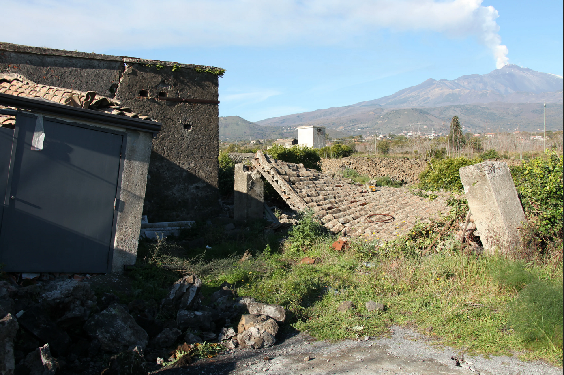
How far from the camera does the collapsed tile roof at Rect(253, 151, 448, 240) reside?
33.3 ft

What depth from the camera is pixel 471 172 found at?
7453mm

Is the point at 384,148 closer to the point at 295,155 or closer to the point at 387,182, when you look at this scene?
the point at 387,182

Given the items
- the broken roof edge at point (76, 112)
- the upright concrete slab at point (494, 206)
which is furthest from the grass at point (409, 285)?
the broken roof edge at point (76, 112)

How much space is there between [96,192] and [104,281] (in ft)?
5.29

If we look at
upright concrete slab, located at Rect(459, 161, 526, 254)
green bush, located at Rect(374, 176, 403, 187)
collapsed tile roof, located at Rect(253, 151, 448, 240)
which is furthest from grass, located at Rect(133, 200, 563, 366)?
green bush, located at Rect(374, 176, 403, 187)

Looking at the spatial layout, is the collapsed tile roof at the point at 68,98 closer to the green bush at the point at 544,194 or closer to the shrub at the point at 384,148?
the green bush at the point at 544,194

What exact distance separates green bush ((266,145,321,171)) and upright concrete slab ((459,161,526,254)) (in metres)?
13.5

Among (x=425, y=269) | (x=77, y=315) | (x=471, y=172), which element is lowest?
(x=77, y=315)

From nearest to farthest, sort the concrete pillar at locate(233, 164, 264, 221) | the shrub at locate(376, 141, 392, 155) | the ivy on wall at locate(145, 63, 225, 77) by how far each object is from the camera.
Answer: the ivy on wall at locate(145, 63, 225, 77), the concrete pillar at locate(233, 164, 264, 221), the shrub at locate(376, 141, 392, 155)

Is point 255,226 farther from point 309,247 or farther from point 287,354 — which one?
point 287,354

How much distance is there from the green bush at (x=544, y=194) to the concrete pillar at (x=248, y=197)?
272 inches

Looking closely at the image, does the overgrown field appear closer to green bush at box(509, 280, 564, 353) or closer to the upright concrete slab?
green bush at box(509, 280, 564, 353)

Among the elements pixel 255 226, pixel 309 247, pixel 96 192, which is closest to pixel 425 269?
pixel 309 247

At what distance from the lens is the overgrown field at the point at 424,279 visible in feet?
16.2
